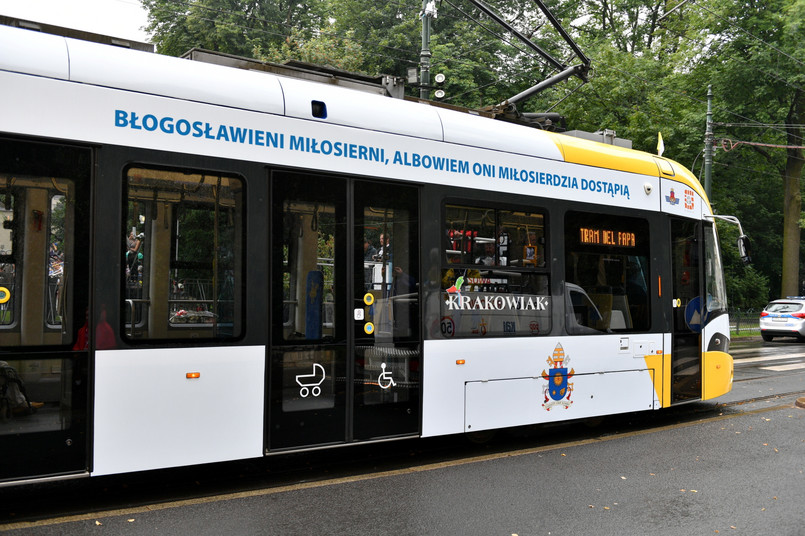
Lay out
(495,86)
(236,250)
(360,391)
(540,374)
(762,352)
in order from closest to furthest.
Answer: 1. (236,250)
2. (360,391)
3. (540,374)
4. (762,352)
5. (495,86)

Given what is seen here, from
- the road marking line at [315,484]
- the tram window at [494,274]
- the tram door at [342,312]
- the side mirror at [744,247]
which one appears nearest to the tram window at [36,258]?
the road marking line at [315,484]

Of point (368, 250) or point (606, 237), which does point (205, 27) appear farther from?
point (368, 250)

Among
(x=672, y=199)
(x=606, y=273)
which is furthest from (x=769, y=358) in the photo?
(x=606, y=273)

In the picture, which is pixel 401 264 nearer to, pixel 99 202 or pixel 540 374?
pixel 540 374

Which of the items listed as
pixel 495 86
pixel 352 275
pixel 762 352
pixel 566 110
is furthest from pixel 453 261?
pixel 495 86

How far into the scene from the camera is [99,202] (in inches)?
219

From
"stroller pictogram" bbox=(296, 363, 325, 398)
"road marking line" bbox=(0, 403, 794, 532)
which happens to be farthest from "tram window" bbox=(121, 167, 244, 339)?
"road marking line" bbox=(0, 403, 794, 532)

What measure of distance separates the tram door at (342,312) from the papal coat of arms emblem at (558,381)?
1.70 metres

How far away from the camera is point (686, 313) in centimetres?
981

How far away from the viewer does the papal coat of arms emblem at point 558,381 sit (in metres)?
8.07

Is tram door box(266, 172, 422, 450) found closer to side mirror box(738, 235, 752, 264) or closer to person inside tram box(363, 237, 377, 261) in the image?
person inside tram box(363, 237, 377, 261)

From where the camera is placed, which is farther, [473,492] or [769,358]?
[769,358]

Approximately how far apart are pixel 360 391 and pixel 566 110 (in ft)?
69.7

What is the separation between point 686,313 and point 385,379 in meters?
4.77
